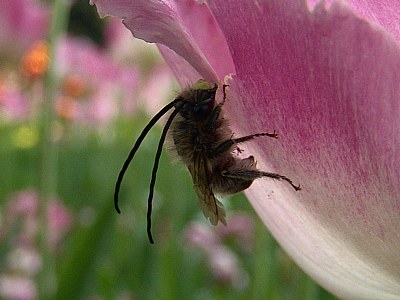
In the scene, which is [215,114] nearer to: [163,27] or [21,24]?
[163,27]

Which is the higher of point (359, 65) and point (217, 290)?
point (359, 65)

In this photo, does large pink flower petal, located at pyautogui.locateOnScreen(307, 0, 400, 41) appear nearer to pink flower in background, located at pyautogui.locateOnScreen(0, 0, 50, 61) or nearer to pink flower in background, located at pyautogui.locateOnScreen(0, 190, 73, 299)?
pink flower in background, located at pyautogui.locateOnScreen(0, 190, 73, 299)

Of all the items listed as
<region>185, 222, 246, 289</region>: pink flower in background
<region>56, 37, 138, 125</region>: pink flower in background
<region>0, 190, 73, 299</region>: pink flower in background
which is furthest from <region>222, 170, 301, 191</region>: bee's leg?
<region>56, 37, 138, 125</region>: pink flower in background

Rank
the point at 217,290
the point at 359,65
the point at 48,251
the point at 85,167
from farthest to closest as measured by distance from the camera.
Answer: the point at 85,167 → the point at 217,290 → the point at 48,251 → the point at 359,65

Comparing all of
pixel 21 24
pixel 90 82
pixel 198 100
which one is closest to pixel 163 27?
pixel 198 100

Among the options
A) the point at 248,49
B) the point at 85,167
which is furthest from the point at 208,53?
the point at 85,167

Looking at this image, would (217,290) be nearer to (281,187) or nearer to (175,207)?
(175,207)
